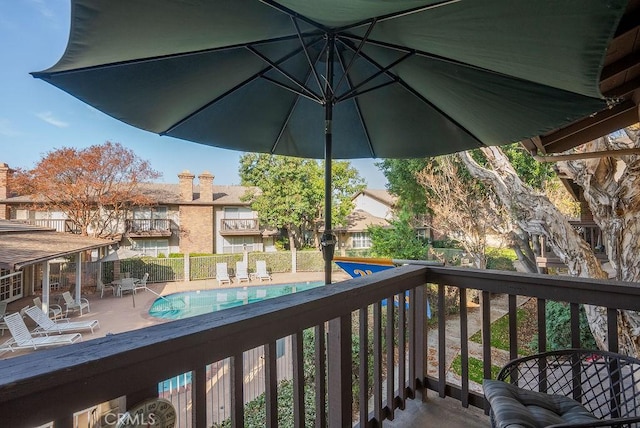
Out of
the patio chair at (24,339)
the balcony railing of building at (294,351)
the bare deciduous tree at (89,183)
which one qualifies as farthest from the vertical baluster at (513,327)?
the bare deciduous tree at (89,183)

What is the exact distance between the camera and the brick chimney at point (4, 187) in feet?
46.2

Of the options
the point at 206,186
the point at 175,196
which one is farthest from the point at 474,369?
the point at 175,196

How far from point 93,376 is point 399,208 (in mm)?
12386

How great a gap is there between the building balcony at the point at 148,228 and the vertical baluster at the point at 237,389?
701 inches

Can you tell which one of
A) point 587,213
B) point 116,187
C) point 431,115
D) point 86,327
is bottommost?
point 86,327

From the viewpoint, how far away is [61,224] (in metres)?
15.4

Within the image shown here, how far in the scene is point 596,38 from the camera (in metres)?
1.00

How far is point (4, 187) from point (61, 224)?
2625mm

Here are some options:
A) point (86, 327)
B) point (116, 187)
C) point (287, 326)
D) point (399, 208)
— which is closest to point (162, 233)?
point (116, 187)

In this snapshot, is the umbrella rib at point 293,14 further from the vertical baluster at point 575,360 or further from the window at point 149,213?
the window at point 149,213

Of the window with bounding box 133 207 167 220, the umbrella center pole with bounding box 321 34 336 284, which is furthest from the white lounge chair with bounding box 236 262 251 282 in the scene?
the umbrella center pole with bounding box 321 34 336 284

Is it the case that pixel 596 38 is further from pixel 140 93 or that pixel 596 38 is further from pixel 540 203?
pixel 540 203

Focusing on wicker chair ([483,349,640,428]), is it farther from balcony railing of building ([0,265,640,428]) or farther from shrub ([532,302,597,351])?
shrub ([532,302,597,351])

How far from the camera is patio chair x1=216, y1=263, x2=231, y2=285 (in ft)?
49.1
